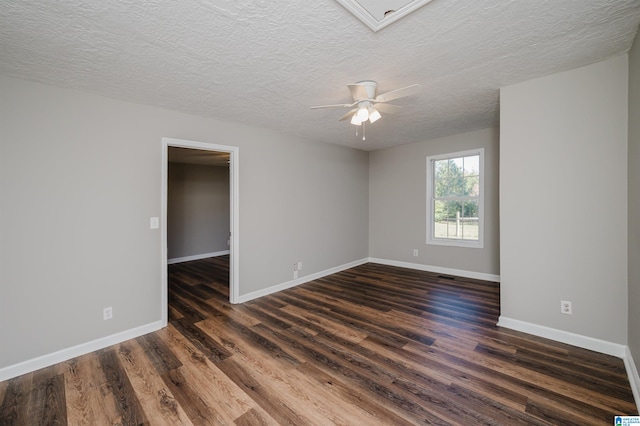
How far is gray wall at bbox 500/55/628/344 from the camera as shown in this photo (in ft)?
7.57

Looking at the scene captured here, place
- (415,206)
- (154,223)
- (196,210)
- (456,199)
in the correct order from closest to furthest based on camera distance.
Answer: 1. (154,223)
2. (456,199)
3. (415,206)
4. (196,210)

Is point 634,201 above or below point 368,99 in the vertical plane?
below

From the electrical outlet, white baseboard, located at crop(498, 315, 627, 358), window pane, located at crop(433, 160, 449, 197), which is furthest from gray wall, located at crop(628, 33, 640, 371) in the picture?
the electrical outlet

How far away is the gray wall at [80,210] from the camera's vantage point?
88.6 inches

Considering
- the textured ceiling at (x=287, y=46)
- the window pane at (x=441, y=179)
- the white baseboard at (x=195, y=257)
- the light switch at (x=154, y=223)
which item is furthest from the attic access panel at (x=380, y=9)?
the white baseboard at (x=195, y=257)

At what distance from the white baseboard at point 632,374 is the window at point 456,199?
2.59 meters

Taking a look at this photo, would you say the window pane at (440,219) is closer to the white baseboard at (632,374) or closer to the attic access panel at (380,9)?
the white baseboard at (632,374)

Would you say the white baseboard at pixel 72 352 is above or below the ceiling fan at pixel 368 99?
below

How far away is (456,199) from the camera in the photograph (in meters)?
5.00

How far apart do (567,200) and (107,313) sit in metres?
4.64

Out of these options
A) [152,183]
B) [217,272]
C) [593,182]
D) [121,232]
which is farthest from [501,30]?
[217,272]

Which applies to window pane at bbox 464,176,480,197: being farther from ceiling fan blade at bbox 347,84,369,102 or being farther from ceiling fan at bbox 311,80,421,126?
ceiling fan blade at bbox 347,84,369,102

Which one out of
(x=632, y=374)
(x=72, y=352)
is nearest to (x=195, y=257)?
(x=72, y=352)

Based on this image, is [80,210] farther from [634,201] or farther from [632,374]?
[632,374]
